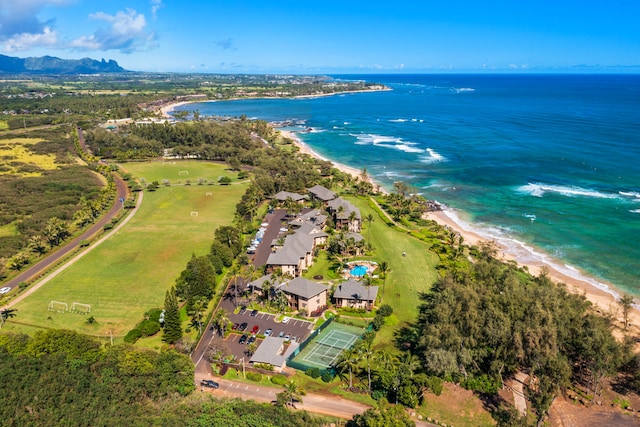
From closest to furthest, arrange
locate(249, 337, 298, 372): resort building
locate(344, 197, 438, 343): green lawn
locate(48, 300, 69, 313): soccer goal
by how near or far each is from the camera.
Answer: locate(249, 337, 298, 372): resort building
locate(344, 197, 438, 343): green lawn
locate(48, 300, 69, 313): soccer goal

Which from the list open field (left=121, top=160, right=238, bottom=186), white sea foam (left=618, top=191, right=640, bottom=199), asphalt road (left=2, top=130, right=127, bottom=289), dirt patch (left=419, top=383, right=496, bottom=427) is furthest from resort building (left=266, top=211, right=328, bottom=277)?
white sea foam (left=618, top=191, right=640, bottom=199)

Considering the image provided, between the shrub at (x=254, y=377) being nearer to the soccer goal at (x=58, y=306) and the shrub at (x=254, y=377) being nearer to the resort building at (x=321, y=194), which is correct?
the soccer goal at (x=58, y=306)

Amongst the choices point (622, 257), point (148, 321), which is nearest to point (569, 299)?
point (622, 257)

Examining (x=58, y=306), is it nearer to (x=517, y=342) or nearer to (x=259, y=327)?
(x=259, y=327)

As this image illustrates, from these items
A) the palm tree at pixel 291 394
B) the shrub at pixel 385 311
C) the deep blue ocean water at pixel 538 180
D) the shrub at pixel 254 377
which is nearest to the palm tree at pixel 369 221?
the deep blue ocean water at pixel 538 180

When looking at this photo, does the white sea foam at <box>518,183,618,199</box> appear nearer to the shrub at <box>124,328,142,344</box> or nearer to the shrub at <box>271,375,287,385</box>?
the shrub at <box>271,375,287,385</box>

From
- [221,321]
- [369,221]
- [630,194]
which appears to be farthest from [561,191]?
[221,321]
